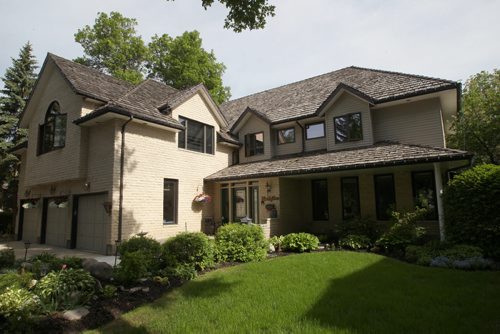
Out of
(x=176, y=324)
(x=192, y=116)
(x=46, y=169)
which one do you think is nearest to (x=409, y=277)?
(x=176, y=324)

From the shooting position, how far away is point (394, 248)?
11.1 m

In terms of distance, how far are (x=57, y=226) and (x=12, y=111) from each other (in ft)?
51.4

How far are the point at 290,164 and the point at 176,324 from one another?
1100 cm

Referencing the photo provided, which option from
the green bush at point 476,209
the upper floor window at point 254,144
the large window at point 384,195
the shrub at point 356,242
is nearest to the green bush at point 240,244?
the shrub at point 356,242

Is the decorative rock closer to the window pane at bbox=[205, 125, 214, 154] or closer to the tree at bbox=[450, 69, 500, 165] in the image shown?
the window pane at bbox=[205, 125, 214, 154]

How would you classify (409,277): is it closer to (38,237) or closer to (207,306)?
(207,306)

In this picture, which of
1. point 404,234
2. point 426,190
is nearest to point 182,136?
point 404,234

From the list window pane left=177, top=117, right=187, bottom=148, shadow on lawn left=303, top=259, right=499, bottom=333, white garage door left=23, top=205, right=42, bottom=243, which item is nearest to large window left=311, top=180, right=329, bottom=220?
window pane left=177, top=117, right=187, bottom=148

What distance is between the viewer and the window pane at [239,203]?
16188mm

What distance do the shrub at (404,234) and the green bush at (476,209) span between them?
1.37 m

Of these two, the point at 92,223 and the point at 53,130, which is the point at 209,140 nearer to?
the point at 92,223

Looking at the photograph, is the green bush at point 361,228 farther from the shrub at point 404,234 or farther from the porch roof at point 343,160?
the porch roof at point 343,160

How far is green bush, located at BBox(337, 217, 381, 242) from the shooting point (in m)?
12.7

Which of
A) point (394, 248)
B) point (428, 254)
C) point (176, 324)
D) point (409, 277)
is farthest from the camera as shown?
point (394, 248)
